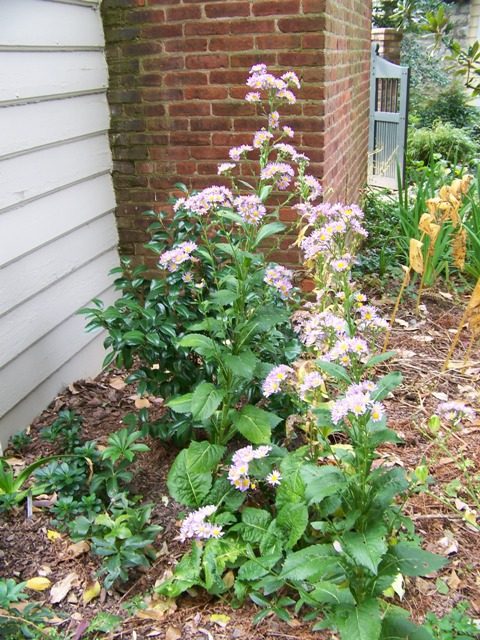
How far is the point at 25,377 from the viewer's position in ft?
8.98

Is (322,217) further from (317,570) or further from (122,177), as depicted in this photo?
(122,177)

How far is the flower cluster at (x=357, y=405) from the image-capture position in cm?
150

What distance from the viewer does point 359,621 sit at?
1576 millimetres

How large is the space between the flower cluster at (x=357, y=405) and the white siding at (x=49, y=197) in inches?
63.2

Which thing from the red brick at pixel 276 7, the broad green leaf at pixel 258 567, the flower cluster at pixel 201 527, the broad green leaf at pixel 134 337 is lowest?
the broad green leaf at pixel 258 567

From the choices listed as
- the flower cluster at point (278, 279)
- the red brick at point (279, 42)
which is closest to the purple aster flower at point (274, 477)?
the flower cluster at point (278, 279)

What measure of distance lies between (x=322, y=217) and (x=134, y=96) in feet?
6.02

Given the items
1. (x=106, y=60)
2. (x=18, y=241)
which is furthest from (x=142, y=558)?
(x=106, y=60)

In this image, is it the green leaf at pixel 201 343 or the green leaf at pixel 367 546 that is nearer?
the green leaf at pixel 367 546

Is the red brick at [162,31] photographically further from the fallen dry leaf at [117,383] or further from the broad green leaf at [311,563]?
the broad green leaf at [311,563]

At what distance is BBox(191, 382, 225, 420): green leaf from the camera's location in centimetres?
198

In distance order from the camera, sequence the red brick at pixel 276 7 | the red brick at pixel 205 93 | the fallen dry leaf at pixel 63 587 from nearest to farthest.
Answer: the fallen dry leaf at pixel 63 587 < the red brick at pixel 276 7 < the red brick at pixel 205 93

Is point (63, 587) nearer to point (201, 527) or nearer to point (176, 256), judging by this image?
point (201, 527)

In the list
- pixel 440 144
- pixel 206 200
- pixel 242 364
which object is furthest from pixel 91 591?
pixel 440 144
